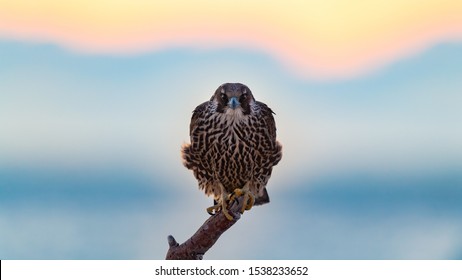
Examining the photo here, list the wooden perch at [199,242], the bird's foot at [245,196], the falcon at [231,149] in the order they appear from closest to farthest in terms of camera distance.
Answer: the wooden perch at [199,242] → the falcon at [231,149] → the bird's foot at [245,196]

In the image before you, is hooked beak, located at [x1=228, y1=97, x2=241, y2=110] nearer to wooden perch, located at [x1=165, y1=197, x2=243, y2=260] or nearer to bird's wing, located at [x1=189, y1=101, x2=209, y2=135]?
bird's wing, located at [x1=189, y1=101, x2=209, y2=135]

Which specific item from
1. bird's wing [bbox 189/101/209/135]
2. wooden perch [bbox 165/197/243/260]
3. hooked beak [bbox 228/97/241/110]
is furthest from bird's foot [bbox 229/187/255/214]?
hooked beak [bbox 228/97/241/110]

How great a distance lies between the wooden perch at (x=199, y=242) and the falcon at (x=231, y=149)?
3.9 inches

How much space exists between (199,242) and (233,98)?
1003 millimetres

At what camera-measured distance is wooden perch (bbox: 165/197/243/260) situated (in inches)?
287

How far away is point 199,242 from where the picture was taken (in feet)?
23.9

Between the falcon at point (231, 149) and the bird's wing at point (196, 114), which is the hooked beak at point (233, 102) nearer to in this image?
the falcon at point (231, 149)

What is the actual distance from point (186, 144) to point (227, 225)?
749 millimetres

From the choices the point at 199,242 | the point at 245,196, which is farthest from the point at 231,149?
the point at 199,242

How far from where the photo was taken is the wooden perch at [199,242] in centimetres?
728

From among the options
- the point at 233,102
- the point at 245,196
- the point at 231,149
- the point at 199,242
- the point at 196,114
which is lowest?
the point at 199,242

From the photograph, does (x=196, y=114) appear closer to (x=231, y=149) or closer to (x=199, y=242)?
(x=231, y=149)

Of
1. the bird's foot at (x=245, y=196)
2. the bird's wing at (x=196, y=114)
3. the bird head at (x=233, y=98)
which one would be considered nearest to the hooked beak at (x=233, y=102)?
the bird head at (x=233, y=98)

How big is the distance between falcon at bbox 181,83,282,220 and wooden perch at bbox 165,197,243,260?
0.10m
